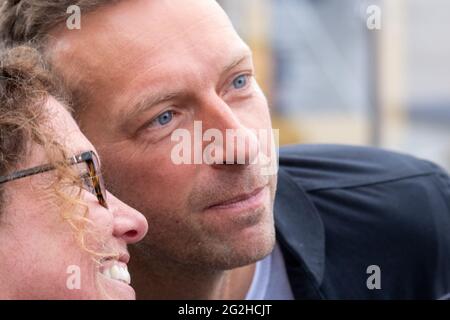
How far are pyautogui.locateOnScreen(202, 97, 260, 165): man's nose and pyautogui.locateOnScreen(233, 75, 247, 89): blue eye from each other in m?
0.13

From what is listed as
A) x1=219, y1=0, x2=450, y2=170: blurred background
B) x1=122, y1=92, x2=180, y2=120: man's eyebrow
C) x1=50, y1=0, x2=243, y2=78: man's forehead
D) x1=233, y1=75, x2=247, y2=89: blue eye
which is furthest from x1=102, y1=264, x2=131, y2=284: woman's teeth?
x1=219, y1=0, x2=450, y2=170: blurred background

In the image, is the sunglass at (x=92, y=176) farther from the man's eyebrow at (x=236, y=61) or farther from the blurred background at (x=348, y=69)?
the blurred background at (x=348, y=69)

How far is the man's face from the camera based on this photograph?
84.8 inches

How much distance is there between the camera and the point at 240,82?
7.57 ft

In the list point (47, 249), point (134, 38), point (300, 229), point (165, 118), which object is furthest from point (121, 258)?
point (300, 229)

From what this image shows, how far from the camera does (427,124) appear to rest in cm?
935

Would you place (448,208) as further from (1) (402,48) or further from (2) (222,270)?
(1) (402,48)

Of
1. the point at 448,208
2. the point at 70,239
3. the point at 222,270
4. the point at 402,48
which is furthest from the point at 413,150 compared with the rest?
the point at 70,239

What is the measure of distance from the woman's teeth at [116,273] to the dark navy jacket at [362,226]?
748mm

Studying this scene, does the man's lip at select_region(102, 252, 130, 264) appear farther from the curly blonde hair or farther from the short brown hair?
the short brown hair

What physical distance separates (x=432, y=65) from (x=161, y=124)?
27.0 ft

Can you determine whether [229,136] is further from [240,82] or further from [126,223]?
[126,223]

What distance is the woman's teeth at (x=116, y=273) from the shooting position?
1.86m

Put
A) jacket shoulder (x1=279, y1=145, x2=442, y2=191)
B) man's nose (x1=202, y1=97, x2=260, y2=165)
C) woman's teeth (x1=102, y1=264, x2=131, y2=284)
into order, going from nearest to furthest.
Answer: woman's teeth (x1=102, y1=264, x2=131, y2=284) → man's nose (x1=202, y1=97, x2=260, y2=165) → jacket shoulder (x1=279, y1=145, x2=442, y2=191)
